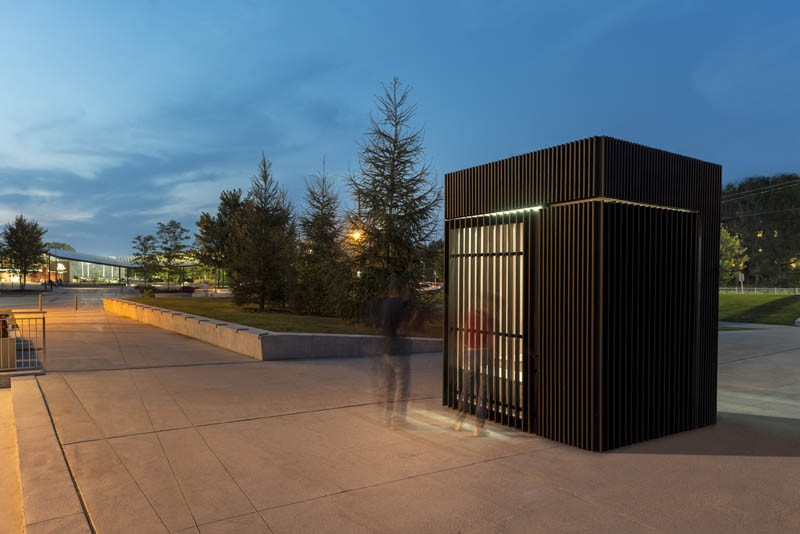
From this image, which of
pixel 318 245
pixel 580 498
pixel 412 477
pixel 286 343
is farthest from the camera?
pixel 318 245

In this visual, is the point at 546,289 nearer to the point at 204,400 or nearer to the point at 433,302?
the point at 204,400

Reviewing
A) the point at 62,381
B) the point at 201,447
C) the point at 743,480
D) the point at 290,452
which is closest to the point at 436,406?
the point at 290,452

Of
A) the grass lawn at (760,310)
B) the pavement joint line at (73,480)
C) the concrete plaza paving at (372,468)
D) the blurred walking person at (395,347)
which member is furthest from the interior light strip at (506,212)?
the grass lawn at (760,310)

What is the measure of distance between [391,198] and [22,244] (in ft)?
196

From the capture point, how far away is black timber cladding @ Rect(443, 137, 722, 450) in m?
5.43

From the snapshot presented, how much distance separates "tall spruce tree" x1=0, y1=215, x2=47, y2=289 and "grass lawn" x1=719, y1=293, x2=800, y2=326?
228 ft

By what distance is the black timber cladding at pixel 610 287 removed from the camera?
5.43m

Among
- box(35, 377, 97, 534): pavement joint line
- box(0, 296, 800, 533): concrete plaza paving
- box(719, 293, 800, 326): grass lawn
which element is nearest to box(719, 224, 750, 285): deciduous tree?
box(719, 293, 800, 326): grass lawn

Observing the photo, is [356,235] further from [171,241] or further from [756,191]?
[756,191]

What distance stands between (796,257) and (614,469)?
8177cm

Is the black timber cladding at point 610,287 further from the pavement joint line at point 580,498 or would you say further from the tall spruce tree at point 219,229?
the tall spruce tree at point 219,229

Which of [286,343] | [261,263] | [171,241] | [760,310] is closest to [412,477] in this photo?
[286,343]

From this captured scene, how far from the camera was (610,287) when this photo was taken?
215 inches

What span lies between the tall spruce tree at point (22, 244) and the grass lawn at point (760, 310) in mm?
69445
